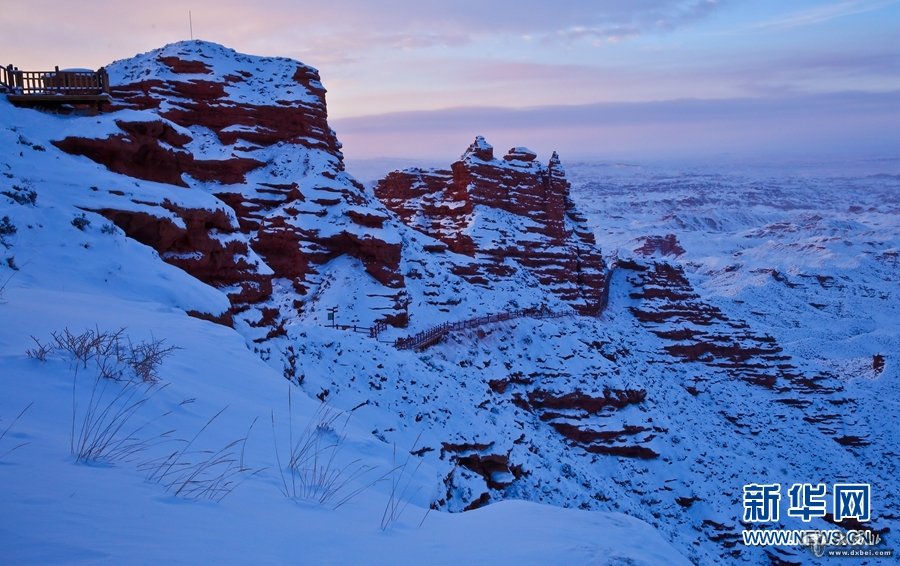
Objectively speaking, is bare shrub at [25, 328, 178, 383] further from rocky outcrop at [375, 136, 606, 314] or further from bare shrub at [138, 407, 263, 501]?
rocky outcrop at [375, 136, 606, 314]

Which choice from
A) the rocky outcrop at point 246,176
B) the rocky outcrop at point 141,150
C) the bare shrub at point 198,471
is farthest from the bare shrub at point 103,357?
the rocky outcrop at point 141,150

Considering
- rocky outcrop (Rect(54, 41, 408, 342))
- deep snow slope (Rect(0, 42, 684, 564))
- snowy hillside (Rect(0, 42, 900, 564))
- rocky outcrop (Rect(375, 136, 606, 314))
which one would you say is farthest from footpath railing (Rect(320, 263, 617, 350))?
rocky outcrop (Rect(375, 136, 606, 314))

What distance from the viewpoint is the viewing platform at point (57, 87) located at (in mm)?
18625

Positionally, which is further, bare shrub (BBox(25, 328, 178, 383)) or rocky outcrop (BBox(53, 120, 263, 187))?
rocky outcrop (BBox(53, 120, 263, 187))

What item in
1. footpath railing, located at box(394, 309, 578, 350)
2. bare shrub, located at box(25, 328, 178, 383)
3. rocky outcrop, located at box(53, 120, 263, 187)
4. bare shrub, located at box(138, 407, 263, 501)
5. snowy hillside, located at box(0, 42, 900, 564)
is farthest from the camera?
footpath railing, located at box(394, 309, 578, 350)

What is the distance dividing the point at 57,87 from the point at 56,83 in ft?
0.75

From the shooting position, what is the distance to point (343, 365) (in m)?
21.4

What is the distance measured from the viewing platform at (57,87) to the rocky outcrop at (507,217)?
94.2 ft

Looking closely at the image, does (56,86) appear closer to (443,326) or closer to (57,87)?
(57,87)

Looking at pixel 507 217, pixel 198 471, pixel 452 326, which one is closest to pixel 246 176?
pixel 452 326

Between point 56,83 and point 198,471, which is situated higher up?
point 56,83

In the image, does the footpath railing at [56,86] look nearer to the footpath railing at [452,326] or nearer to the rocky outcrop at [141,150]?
the rocky outcrop at [141,150]

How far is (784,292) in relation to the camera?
84.5 m

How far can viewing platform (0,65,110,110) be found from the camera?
1862 centimetres
